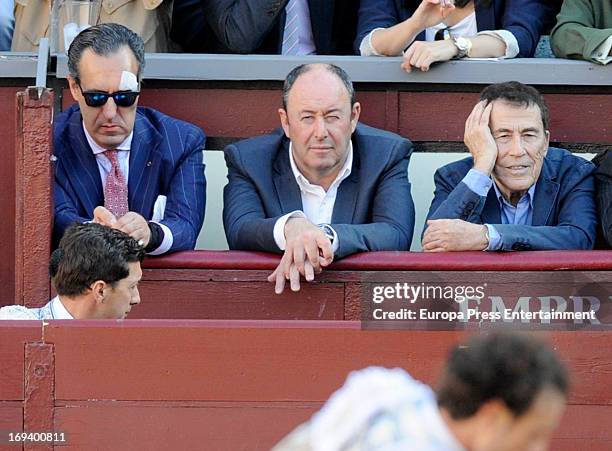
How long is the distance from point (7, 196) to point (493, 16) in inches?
73.5

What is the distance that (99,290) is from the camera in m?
4.59

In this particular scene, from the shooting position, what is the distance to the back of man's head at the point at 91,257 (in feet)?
14.7

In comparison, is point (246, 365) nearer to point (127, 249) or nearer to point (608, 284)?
point (127, 249)

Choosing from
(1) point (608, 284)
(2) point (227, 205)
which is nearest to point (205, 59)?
(2) point (227, 205)

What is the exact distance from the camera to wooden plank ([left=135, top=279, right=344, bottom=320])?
16.6 ft

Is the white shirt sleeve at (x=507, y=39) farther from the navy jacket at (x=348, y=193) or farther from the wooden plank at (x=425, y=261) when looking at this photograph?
the wooden plank at (x=425, y=261)

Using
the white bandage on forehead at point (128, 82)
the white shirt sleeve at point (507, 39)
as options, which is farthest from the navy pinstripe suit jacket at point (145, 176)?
the white shirt sleeve at point (507, 39)

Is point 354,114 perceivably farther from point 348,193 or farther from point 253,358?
point 253,358

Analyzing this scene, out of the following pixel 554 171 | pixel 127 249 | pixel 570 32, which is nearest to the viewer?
pixel 127 249

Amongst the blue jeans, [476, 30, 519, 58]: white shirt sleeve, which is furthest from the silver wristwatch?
the blue jeans

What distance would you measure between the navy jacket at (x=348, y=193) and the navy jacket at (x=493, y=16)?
0.68 metres

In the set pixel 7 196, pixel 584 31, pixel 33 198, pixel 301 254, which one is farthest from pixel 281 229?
pixel 584 31

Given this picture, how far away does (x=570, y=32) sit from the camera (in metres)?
5.69

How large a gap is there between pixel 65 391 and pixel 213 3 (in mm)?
1632
